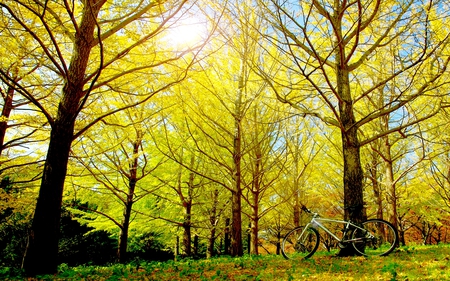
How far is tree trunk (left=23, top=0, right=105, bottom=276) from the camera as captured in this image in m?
3.73

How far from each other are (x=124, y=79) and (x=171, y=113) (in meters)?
2.39

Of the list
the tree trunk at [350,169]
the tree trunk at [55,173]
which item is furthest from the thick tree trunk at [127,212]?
the tree trunk at [350,169]

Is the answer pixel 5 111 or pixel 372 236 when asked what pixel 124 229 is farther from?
pixel 372 236

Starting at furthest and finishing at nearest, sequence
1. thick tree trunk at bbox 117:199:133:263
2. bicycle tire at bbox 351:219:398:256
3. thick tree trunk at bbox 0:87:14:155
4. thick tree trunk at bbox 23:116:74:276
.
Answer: thick tree trunk at bbox 117:199:133:263
thick tree trunk at bbox 0:87:14:155
bicycle tire at bbox 351:219:398:256
thick tree trunk at bbox 23:116:74:276

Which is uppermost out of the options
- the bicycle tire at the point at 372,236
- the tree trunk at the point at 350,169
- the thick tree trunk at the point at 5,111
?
the thick tree trunk at the point at 5,111

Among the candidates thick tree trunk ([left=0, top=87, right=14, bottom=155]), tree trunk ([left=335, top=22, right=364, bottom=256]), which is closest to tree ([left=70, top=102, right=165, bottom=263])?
thick tree trunk ([left=0, top=87, right=14, bottom=155])

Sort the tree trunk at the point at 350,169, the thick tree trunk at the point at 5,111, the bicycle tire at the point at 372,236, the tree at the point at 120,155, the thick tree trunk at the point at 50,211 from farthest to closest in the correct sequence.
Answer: the tree at the point at 120,155
the thick tree trunk at the point at 5,111
the tree trunk at the point at 350,169
the bicycle tire at the point at 372,236
the thick tree trunk at the point at 50,211

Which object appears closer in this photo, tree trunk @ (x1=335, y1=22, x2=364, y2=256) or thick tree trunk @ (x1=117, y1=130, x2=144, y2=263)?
tree trunk @ (x1=335, y1=22, x2=364, y2=256)

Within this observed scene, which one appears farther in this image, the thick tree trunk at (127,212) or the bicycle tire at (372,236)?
the thick tree trunk at (127,212)

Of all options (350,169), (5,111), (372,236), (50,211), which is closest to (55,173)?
(50,211)

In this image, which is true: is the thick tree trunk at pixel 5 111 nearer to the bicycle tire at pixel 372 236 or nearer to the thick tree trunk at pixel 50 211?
the thick tree trunk at pixel 50 211

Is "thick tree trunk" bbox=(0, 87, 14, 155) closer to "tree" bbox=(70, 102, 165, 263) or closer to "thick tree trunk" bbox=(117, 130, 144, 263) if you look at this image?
"tree" bbox=(70, 102, 165, 263)

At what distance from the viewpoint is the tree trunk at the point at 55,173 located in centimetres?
373

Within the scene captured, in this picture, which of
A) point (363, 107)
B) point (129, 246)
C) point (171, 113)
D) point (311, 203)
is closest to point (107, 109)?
point (171, 113)
